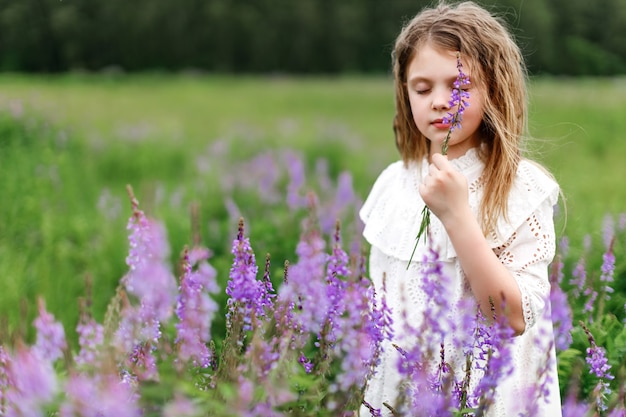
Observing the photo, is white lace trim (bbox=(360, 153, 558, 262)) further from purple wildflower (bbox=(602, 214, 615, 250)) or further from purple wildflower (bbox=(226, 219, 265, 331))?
purple wildflower (bbox=(602, 214, 615, 250))

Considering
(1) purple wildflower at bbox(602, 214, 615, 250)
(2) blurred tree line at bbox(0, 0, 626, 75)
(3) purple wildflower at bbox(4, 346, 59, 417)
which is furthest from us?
(2) blurred tree line at bbox(0, 0, 626, 75)

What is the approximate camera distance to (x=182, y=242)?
4.71 meters

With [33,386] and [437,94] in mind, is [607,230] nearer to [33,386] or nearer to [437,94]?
[437,94]

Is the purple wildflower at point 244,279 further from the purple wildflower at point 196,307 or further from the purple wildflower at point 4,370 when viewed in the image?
the purple wildflower at point 4,370

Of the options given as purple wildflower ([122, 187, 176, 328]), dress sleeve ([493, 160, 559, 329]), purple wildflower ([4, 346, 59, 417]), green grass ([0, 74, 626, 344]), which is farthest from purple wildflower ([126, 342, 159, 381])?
dress sleeve ([493, 160, 559, 329])

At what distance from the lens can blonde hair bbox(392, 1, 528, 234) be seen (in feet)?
7.43

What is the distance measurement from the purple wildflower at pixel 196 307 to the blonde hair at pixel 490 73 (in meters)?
0.90

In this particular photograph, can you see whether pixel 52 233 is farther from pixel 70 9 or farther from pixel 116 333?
pixel 70 9

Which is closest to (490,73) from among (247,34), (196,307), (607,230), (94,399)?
(196,307)

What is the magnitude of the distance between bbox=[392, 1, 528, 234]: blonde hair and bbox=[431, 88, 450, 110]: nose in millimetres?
126

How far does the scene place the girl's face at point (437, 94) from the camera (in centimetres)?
221

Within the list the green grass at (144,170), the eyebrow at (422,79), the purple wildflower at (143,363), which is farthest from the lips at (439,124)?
the purple wildflower at (143,363)

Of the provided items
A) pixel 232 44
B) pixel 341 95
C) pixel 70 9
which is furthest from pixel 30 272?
pixel 232 44

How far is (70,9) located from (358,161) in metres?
19.4
